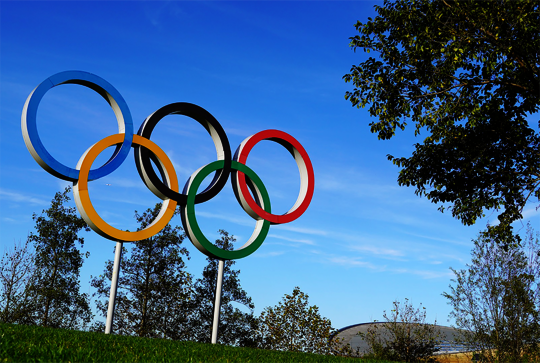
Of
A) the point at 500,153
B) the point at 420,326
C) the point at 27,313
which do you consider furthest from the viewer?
the point at 27,313

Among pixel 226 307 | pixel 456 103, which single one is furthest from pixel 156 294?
pixel 456 103

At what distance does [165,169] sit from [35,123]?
3305 millimetres

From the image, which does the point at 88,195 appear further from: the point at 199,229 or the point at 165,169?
the point at 199,229

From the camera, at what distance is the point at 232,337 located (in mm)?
26922

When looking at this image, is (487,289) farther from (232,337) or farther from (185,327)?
(185,327)

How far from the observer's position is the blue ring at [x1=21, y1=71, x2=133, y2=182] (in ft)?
36.1

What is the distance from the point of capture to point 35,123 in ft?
36.4

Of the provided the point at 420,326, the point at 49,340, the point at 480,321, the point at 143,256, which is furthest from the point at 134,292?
the point at 49,340

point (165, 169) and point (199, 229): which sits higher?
point (165, 169)

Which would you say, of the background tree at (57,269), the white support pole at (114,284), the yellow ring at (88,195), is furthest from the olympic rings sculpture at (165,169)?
the background tree at (57,269)

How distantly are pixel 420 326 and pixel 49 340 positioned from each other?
62.9 ft

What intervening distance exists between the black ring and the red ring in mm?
452

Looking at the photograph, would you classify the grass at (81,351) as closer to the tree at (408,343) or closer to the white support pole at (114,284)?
the white support pole at (114,284)

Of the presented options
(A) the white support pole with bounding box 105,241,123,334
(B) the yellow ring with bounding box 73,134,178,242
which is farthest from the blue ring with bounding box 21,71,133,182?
(A) the white support pole with bounding box 105,241,123,334
